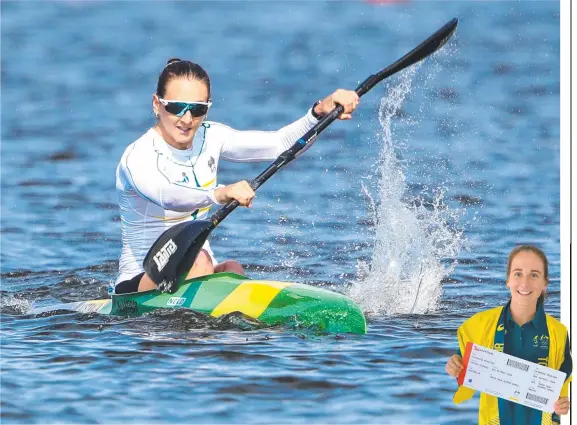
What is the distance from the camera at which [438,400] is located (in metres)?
6.21

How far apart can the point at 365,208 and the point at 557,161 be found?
233cm

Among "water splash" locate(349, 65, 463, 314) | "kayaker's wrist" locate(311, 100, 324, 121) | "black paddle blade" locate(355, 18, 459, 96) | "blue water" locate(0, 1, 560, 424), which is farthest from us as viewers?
"water splash" locate(349, 65, 463, 314)

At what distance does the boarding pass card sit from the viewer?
5.03m

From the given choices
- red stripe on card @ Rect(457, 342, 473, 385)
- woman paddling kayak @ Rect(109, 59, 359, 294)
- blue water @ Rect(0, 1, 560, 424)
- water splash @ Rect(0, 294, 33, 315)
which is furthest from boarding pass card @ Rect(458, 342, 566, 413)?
water splash @ Rect(0, 294, 33, 315)

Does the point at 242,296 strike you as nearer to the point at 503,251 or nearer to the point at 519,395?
the point at 519,395

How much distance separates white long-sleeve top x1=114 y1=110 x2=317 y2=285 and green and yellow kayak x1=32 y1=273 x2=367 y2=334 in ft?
0.95

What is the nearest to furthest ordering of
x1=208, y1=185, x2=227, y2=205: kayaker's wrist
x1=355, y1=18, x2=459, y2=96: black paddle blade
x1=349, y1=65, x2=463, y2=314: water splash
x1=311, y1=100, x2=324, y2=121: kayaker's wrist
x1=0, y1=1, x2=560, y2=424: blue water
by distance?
x1=0, y1=1, x2=560, y2=424: blue water < x1=208, y1=185, x2=227, y2=205: kayaker's wrist < x1=311, y1=100, x2=324, y2=121: kayaker's wrist < x1=355, y1=18, x2=459, y2=96: black paddle blade < x1=349, y1=65, x2=463, y2=314: water splash

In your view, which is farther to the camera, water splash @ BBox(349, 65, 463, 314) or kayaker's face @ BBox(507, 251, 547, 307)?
water splash @ BBox(349, 65, 463, 314)

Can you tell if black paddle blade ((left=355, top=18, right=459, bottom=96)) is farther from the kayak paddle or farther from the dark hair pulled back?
the dark hair pulled back

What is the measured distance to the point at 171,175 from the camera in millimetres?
7016

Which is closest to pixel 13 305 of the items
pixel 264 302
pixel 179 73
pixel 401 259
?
pixel 264 302

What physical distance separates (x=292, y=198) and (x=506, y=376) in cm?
588

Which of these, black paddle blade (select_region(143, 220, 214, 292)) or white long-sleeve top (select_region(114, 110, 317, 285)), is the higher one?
white long-sleeve top (select_region(114, 110, 317, 285))

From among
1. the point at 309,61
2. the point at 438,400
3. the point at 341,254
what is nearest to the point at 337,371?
the point at 438,400
